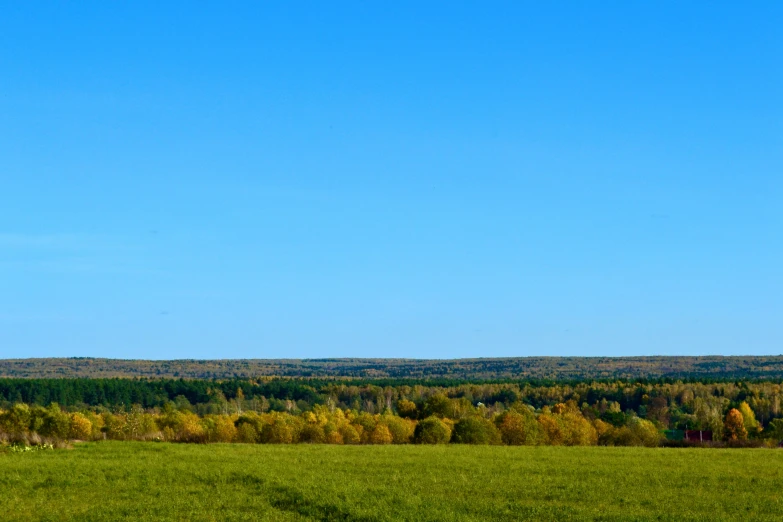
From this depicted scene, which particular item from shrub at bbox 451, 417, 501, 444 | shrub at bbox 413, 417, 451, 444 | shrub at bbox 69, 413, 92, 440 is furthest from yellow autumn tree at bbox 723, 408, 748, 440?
shrub at bbox 69, 413, 92, 440

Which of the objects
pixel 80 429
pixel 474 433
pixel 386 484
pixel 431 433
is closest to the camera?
pixel 386 484

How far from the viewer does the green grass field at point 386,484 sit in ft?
108

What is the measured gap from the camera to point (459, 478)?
40.3m

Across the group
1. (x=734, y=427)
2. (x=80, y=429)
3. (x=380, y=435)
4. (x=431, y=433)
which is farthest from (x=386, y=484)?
(x=734, y=427)

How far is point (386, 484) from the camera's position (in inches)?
1535

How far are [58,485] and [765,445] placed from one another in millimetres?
46299

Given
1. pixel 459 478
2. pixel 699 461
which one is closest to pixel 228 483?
pixel 459 478

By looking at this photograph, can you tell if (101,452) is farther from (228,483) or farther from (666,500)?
(666,500)

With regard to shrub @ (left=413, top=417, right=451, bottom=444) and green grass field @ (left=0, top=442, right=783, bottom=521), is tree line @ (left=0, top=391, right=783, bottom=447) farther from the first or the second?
green grass field @ (left=0, top=442, right=783, bottom=521)

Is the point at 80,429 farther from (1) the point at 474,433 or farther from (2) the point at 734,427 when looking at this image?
(2) the point at 734,427

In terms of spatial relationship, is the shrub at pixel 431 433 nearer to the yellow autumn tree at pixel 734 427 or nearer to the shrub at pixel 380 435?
the shrub at pixel 380 435

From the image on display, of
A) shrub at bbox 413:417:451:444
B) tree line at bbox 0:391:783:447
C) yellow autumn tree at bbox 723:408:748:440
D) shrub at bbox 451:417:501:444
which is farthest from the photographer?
yellow autumn tree at bbox 723:408:748:440

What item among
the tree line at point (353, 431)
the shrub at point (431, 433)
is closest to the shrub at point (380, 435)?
the tree line at point (353, 431)

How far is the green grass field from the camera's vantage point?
108ft
